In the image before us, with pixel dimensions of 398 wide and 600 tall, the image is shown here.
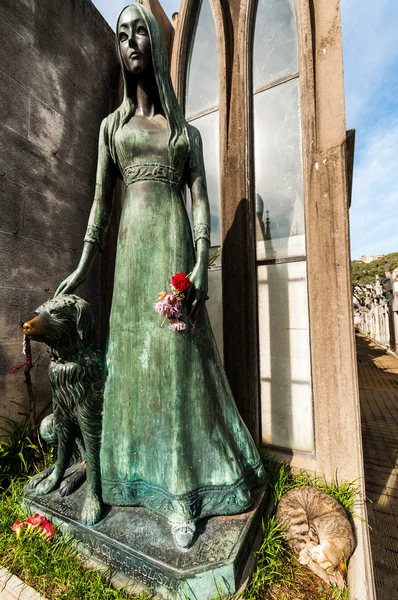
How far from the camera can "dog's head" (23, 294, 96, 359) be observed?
1.64 metres

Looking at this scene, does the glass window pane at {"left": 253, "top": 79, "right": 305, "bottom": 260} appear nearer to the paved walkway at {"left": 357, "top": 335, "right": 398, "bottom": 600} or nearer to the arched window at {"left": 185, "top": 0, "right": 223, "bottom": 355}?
the arched window at {"left": 185, "top": 0, "right": 223, "bottom": 355}

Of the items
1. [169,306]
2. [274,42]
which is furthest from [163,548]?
[274,42]

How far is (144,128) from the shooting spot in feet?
6.17

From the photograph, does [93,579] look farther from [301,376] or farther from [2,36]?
[2,36]

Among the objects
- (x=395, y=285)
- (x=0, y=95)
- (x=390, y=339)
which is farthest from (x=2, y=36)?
(x=390, y=339)

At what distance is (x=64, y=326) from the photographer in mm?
1674

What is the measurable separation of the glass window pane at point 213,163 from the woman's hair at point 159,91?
5.08ft

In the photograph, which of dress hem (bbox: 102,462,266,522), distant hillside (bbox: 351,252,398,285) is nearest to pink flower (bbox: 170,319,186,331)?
dress hem (bbox: 102,462,266,522)

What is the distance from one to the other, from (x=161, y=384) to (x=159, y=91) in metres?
1.87

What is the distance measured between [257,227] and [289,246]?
0.43 meters

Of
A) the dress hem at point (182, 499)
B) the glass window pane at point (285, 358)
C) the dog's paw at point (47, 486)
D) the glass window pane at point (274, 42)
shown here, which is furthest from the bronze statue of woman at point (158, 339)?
the glass window pane at point (274, 42)

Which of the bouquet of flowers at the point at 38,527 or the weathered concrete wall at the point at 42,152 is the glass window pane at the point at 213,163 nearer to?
the weathered concrete wall at the point at 42,152

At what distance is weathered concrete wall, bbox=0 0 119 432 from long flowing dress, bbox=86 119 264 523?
1.61 m

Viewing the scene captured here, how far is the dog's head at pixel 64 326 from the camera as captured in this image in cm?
164
